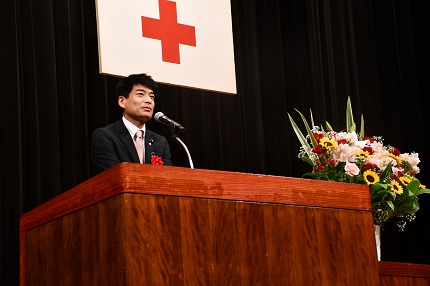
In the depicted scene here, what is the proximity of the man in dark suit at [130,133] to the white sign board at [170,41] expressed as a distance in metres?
0.19

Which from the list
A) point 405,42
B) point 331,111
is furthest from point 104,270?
point 405,42

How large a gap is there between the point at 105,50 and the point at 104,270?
74.7 inches

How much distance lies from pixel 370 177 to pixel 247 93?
1.68 meters

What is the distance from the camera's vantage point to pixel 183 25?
374cm

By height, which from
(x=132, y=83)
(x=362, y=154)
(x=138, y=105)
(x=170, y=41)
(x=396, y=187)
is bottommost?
(x=396, y=187)

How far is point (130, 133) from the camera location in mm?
3143

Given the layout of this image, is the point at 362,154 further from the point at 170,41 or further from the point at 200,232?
the point at 170,41

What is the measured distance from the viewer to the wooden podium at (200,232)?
161 cm

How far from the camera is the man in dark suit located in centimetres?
300

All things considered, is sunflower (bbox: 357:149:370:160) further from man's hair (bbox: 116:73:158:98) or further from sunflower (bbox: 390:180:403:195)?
man's hair (bbox: 116:73:158:98)

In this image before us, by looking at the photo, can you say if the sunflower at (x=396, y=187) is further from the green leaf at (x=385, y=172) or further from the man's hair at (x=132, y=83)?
the man's hair at (x=132, y=83)

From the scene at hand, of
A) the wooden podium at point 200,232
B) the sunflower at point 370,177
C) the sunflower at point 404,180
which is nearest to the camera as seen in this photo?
the wooden podium at point 200,232

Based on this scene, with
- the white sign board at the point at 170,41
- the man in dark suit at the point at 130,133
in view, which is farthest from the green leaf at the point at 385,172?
the white sign board at the point at 170,41

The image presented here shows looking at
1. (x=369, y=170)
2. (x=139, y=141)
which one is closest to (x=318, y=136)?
(x=369, y=170)
